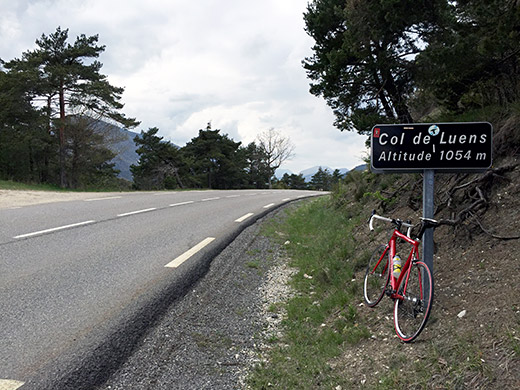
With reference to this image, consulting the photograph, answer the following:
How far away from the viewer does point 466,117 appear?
5941 mm

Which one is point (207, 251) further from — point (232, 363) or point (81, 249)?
point (232, 363)

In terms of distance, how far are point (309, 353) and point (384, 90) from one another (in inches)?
335

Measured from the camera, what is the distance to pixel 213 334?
3.39 m

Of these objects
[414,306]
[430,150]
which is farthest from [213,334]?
[430,150]

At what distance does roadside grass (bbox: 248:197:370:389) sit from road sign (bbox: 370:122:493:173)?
1.61 metres

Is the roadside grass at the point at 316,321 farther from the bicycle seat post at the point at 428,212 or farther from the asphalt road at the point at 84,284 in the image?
the asphalt road at the point at 84,284

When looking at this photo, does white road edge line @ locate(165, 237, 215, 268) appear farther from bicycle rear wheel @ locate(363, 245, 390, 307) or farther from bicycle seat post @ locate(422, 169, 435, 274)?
bicycle seat post @ locate(422, 169, 435, 274)

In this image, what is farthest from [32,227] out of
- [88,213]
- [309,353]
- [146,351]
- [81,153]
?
[81,153]

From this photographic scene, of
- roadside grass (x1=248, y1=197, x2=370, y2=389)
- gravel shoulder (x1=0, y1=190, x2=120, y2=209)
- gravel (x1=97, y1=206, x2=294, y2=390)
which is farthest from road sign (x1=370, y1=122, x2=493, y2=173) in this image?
gravel shoulder (x1=0, y1=190, x2=120, y2=209)

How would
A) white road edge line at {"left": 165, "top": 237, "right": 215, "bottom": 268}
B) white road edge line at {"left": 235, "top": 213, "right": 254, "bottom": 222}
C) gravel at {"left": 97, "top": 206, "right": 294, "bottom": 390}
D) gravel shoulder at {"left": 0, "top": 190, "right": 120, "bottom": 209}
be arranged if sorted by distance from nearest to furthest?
gravel at {"left": 97, "top": 206, "right": 294, "bottom": 390} < white road edge line at {"left": 165, "top": 237, "right": 215, "bottom": 268} < white road edge line at {"left": 235, "top": 213, "right": 254, "bottom": 222} < gravel shoulder at {"left": 0, "top": 190, "right": 120, "bottom": 209}

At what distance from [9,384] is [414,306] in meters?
3.15

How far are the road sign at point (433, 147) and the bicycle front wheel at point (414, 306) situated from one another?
0.90 metres

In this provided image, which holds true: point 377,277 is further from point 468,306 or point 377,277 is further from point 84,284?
point 84,284

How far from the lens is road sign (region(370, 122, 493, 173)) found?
9.68 feet
